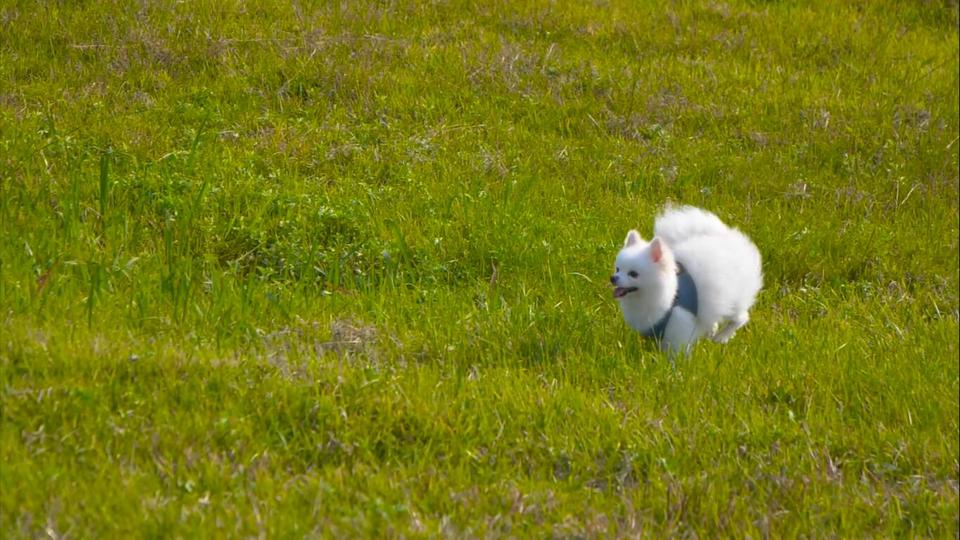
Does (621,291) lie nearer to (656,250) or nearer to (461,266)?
(656,250)

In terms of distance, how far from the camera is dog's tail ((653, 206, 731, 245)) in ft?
26.1

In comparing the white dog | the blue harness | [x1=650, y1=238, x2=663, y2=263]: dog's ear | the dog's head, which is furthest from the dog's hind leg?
[x1=650, y1=238, x2=663, y2=263]: dog's ear

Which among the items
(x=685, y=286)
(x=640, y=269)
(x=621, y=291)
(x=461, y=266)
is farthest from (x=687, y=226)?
(x=461, y=266)

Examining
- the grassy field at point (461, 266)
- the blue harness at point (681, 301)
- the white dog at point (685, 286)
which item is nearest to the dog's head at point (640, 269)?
the white dog at point (685, 286)

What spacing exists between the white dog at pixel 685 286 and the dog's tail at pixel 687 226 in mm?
167

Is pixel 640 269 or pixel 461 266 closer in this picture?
pixel 640 269

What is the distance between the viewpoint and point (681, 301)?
24.3 ft

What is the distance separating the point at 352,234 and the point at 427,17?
5208 mm

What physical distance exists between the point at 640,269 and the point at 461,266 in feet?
5.44

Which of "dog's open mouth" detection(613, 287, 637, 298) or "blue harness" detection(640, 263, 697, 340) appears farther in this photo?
"blue harness" detection(640, 263, 697, 340)

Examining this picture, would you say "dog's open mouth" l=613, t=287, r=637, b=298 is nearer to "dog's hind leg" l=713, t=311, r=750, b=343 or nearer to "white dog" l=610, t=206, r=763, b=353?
"white dog" l=610, t=206, r=763, b=353

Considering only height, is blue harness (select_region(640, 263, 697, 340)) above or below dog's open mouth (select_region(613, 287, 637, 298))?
below

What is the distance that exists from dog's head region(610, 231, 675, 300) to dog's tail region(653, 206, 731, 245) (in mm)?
842

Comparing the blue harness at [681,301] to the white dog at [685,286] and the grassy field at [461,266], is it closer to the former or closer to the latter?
the white dog at [685,286]
